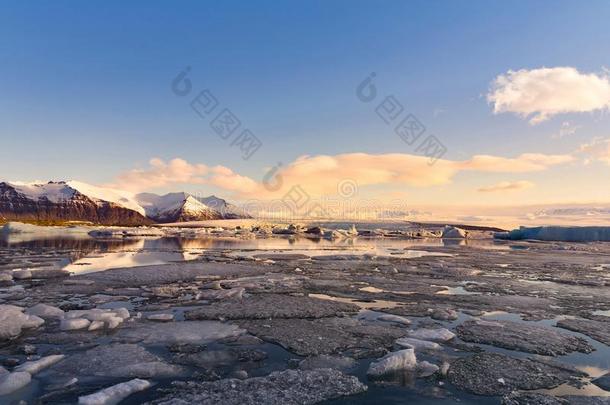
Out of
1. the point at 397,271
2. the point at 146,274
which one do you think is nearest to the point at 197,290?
the point at 146,274

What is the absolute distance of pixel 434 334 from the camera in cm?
566

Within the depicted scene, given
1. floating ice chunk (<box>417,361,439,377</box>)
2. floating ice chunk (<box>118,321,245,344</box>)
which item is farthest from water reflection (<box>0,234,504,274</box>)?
floating ice chunk (<box>417,361,439,377</box>)

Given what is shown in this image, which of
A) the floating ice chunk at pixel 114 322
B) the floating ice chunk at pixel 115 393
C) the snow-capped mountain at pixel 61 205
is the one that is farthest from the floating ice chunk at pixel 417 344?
the snow-capped mountain at pixel 61 205

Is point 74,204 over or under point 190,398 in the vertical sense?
over

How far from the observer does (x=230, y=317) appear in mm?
6660

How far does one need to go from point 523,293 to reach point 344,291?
4110mm

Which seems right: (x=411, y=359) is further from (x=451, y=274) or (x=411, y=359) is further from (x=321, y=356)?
(x=451, y=274)

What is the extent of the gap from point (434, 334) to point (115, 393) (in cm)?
404

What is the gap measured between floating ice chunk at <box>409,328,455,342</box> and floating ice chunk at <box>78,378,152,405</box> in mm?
3532

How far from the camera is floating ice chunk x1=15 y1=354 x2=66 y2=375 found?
410 cm

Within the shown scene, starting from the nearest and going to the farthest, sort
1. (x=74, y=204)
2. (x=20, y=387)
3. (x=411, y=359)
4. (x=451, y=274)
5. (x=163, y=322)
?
(x=20, y=387) < (x=411, y=359) < (x=163, y=322) < (x=451, y=274) < (x=74, y=204)

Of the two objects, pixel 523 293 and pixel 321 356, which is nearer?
pixel 321 356

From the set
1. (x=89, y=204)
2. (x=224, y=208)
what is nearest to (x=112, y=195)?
(x=89, y=204)

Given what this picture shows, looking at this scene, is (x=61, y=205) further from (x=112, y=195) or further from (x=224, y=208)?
(x=224, y=208)
